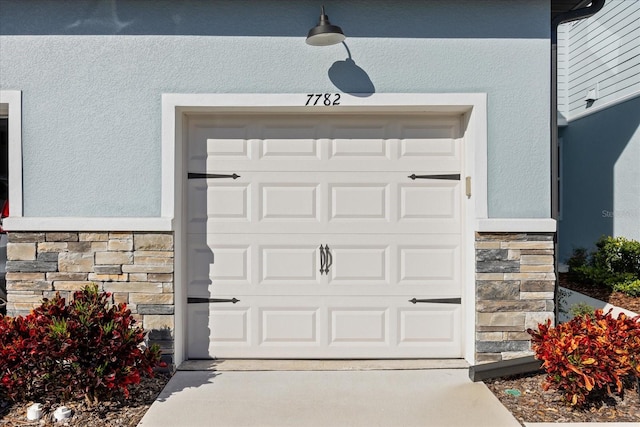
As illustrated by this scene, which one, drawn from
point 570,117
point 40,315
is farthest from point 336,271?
point 570,117

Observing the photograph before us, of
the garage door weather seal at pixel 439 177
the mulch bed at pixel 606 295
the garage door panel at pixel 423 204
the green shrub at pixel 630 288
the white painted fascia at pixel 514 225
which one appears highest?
the garage door weather seal at pixel 439 177

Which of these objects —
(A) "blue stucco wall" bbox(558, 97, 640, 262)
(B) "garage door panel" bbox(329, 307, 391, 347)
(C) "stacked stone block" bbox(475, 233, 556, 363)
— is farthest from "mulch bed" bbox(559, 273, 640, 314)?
(B) "garage door panel" bbox(329, 307, 391, 347)

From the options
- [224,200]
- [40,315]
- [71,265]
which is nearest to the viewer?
[40,315]

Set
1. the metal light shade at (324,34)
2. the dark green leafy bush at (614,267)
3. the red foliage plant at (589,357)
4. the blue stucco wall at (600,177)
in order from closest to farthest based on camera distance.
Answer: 1. the red foliage plant at (589,357)
2. the metal light shade at (324,34)
3. the dark green leafy bush at (614,267)
4. the blue stucco wall at (600,177)

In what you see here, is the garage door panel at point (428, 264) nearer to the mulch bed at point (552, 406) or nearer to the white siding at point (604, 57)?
the mulch bed at point (552, 406)

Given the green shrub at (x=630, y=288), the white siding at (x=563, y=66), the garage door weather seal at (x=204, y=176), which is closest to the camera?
the garage door weather seal at (x=204, y=176)

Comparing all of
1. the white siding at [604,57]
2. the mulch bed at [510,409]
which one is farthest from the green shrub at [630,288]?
the mulch bed at [510,409]

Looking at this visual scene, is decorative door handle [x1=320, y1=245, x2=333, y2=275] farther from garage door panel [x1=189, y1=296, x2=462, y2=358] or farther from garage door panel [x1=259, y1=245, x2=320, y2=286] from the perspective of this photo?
garage door panel [x1=189, y1=296, x2=462, y2=358]

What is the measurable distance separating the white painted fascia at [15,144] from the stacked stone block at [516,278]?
3881 millimetres

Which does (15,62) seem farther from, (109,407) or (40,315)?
(109,407)

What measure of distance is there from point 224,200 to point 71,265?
137 centimetres

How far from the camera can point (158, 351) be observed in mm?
3717

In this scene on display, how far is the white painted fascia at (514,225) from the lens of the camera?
A: 4.06 meters

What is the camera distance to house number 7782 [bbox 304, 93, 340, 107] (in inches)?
162
